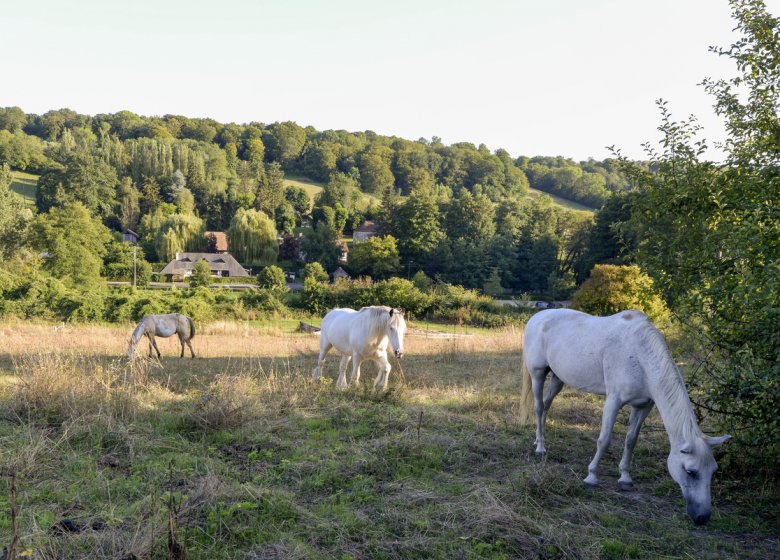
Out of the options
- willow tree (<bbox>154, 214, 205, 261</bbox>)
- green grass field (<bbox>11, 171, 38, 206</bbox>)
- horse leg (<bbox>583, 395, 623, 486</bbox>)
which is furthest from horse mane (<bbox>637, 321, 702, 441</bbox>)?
→ green grass field (<bbox>11, 171, 38, 206</bbox>)

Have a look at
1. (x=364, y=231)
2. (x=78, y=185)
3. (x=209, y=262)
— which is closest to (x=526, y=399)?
(x=209, y=262)

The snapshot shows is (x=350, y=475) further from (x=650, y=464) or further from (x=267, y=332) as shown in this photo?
(x=267, y=332)

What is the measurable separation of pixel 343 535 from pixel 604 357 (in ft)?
10.1

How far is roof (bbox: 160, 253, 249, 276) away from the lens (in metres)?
56.1

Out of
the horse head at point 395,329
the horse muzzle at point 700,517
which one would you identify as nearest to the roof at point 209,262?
the horse head at point 395,329

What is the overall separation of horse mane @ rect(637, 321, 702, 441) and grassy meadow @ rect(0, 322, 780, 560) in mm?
744

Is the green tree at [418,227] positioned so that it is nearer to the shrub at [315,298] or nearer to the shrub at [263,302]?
the shrub at [315,298]

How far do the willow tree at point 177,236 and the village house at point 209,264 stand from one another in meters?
3.07

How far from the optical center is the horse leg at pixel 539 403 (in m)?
6.20

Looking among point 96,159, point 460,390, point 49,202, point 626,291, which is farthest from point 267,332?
point 96,159

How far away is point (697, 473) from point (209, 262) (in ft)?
188

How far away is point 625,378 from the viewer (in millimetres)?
5172

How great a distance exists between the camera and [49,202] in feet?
250

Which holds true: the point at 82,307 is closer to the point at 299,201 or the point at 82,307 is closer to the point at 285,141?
the point at 299,201
